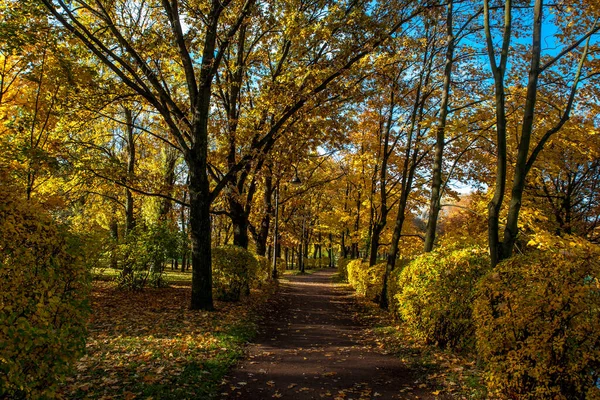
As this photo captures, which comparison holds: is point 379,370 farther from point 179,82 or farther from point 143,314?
point 179,82

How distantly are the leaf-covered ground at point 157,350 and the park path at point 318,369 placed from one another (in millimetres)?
358

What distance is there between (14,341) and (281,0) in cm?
992

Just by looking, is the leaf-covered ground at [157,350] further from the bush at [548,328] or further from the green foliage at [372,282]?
the green foliage at [372,282]

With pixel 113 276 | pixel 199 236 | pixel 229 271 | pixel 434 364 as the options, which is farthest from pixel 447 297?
pixel 113 276

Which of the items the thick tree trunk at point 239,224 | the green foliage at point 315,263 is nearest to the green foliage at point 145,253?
the thick tree trunk at point 239,224

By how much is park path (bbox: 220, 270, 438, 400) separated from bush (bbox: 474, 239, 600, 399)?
114 centimetres

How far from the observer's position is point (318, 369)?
568 cm

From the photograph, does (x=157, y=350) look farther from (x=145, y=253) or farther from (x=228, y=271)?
(x=145, y=253)

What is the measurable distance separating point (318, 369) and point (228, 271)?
20.2ft

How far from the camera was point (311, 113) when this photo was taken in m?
11.3

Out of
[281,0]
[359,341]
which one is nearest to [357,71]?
[281,0]

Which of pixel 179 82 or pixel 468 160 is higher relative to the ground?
pixel 179 82

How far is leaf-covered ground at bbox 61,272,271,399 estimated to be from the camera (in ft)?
14.0

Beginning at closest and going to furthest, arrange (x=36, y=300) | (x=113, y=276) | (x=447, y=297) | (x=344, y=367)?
(x=36, y=300) → (x=344, y=367) → (x=447, y=297) → (x=113, y=276)
